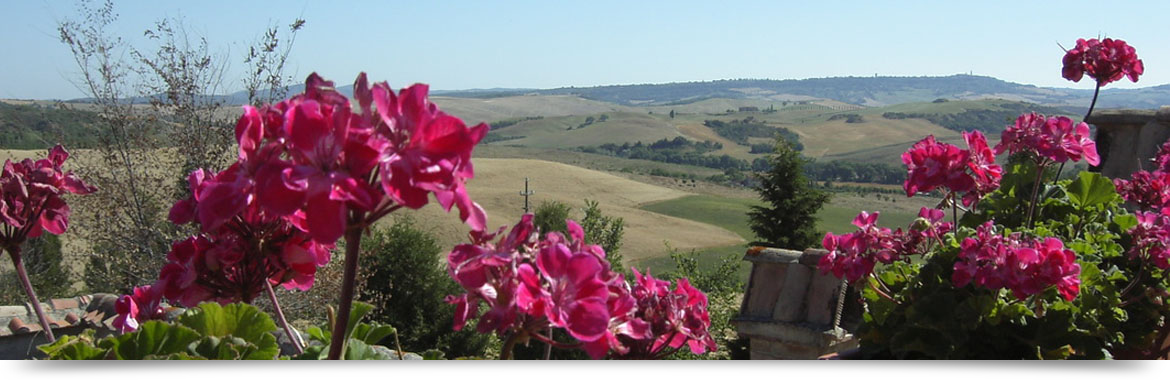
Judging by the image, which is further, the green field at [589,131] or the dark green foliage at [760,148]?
the green field at [589,131]

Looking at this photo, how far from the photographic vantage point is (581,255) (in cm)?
94

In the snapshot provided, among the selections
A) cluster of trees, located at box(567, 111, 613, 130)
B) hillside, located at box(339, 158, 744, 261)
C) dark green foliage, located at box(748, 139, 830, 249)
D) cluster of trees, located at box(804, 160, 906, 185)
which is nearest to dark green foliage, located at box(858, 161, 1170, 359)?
dark green foliage, located at box(748, 139, 830, 249)

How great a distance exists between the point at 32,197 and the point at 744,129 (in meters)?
127

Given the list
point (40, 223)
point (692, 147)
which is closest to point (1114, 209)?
point (40, 223)

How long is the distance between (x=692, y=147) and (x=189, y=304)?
4499 inches

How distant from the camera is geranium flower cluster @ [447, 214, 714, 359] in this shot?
92 centimetres

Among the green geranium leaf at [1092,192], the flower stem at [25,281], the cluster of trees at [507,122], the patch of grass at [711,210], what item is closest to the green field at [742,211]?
the patch of grass at [711,210]

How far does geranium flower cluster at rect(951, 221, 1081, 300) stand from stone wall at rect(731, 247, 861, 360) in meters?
1.86

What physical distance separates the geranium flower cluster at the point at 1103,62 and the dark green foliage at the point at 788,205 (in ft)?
88.2

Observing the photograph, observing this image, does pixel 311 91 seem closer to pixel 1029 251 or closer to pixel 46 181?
pixel 46 181

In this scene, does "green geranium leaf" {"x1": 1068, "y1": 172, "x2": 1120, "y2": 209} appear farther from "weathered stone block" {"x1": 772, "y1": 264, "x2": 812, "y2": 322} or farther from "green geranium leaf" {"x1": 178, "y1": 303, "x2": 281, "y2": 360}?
"green geranium leaf" {"x1": 178, "y1": 303, "x2": 281, "y2": 360}

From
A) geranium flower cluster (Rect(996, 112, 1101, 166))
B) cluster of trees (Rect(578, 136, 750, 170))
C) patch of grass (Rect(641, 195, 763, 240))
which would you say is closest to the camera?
geranium flower cluster (Rect(996, 112, 1101, 166))

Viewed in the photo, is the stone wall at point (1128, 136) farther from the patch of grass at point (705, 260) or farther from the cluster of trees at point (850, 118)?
the cluster of trees at point (850, 118)

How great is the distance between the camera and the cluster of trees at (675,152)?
103 metres
